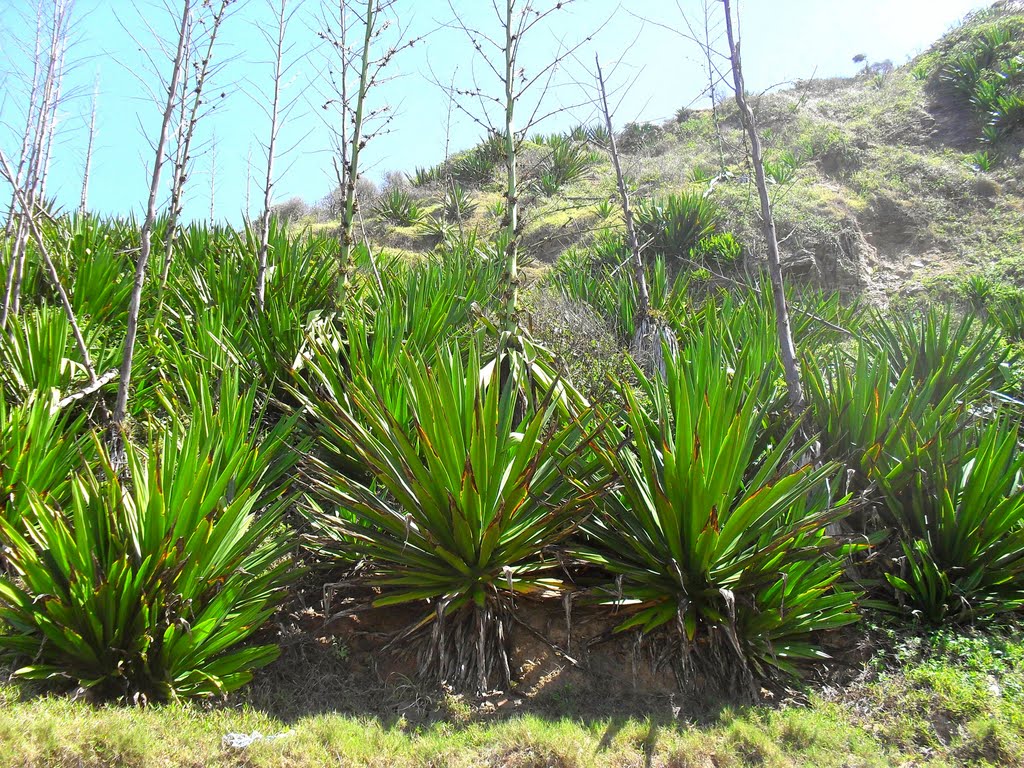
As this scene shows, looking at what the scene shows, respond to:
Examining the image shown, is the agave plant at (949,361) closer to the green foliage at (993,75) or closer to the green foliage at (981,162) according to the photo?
the green foliage at (981,162)

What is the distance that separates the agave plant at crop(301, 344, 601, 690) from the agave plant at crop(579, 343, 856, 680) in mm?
336

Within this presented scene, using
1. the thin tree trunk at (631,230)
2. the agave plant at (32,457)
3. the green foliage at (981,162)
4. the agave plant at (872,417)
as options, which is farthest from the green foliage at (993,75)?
the agave plant at (32,457)

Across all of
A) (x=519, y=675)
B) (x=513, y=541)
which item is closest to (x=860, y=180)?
(x=513, y=541)

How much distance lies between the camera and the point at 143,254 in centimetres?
511

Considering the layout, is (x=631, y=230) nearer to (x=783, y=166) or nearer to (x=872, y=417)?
(x=872, y=417)

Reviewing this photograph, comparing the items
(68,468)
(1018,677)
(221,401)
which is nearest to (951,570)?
(1018,677)

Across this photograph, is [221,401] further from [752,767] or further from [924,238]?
[924,238]

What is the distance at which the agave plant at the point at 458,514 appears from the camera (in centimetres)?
372

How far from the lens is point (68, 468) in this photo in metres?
4.39

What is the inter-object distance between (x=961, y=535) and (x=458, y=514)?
114 inches

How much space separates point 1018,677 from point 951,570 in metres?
0.72

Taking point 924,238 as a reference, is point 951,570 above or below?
below

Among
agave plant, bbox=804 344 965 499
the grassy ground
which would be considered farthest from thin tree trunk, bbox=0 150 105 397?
agave plant, bbox=804 344 965 499

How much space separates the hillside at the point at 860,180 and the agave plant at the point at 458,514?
284 inches
